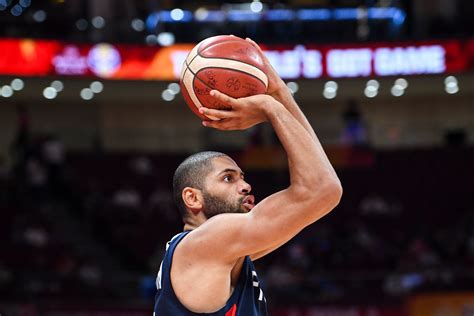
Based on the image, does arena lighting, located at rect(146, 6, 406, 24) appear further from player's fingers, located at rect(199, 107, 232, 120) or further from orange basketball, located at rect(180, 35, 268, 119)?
player's fingers, located at rect(199, 107, 232, 120)

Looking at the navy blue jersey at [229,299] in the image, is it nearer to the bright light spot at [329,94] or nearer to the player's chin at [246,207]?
the player's chin at [246,207]

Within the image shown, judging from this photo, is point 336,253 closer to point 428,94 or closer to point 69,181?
point 69,181

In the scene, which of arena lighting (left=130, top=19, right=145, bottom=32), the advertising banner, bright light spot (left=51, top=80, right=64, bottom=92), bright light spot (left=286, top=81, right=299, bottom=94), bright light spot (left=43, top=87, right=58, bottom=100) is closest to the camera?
the advertising banner

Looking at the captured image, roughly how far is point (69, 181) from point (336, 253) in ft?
21.6

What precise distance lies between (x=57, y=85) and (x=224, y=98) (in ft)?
58.5

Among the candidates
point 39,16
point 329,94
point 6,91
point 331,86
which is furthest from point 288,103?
point 329,94

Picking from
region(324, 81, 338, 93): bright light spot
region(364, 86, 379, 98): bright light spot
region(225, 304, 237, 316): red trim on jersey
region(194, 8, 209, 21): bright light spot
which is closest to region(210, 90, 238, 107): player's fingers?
region(225, 304, 237, 316): red trim on jersey

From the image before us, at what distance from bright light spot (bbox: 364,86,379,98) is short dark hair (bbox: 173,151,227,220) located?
18.4 metres

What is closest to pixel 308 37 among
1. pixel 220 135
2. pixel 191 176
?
pixel 220 135

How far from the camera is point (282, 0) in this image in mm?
21797

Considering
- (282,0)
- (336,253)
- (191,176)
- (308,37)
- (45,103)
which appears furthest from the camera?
(45,103)

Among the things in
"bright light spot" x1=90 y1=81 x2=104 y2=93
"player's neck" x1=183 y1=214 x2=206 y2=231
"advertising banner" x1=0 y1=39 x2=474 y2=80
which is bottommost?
"bright light spot" x1=90 y1=81 x2=104 y2=93

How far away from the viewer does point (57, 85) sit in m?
20.7

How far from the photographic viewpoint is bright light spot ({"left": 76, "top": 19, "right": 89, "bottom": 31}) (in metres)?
18.5
